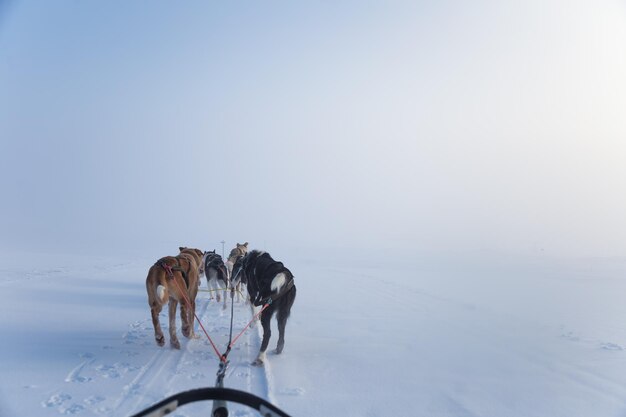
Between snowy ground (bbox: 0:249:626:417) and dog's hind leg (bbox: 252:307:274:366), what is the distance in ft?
0.48

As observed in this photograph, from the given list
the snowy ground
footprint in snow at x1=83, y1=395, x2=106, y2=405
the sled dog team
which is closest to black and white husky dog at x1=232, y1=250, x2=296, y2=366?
the sled dog team

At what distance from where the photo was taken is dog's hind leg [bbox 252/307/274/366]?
5.22 meters

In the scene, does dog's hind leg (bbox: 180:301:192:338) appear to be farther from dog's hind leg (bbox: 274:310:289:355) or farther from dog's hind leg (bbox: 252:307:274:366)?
dog's hind leg (bbox: 274:310:289:355)

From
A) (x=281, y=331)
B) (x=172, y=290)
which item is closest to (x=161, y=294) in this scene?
(x=172, y=290)

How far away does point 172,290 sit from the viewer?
5520mm

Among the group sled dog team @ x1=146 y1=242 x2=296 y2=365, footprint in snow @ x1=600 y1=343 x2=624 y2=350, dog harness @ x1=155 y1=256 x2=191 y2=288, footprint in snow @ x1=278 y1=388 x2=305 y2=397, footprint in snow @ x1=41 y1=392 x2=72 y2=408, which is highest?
dog harness @ x1=155 y1=256 x2=191 y2=288

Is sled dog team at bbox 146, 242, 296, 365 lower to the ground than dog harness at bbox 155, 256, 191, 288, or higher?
lower

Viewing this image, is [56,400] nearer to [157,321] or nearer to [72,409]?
[72,409]

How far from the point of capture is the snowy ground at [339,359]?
162 inches

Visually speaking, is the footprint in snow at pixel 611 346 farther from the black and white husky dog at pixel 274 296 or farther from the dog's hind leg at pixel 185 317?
the dog's hind leg at pixel 185 317

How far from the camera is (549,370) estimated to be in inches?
218

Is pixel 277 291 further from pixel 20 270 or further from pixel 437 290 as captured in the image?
pixel 20 270

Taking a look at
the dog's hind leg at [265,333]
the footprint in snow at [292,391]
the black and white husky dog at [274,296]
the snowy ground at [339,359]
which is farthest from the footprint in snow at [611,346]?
the dog's hind leg at [265,333]

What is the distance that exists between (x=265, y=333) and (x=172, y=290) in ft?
4.82
